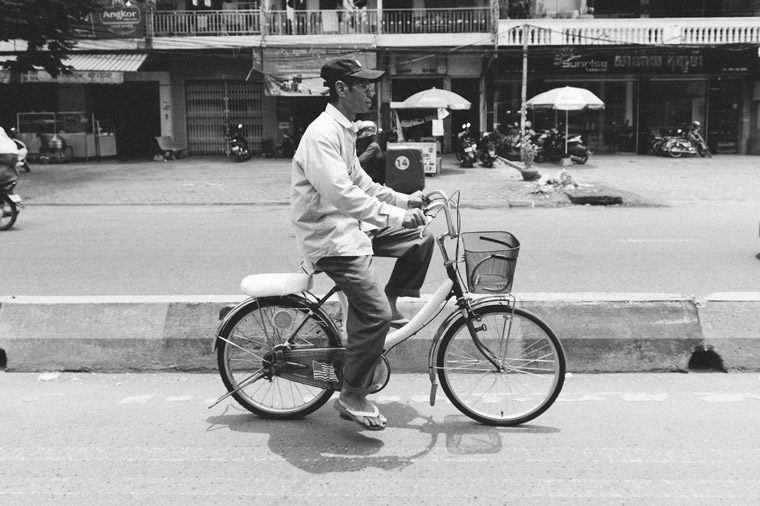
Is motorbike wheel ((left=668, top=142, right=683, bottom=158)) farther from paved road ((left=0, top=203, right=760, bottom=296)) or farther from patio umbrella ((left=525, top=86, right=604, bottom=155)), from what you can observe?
paved road ((left=0, top=203, right=760, bottom=296))

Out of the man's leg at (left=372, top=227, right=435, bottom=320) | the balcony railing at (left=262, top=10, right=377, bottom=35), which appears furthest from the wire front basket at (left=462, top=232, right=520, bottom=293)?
the balcony railing at (left=262, top=10, right=377, bottom=35)

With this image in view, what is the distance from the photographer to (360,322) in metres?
3.71

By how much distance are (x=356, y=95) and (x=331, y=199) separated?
0.54 metres

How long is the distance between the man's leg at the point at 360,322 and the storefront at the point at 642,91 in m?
21.7

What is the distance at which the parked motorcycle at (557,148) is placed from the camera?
853 inches

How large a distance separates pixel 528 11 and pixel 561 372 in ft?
77.3

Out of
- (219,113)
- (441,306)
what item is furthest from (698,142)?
(441,306)

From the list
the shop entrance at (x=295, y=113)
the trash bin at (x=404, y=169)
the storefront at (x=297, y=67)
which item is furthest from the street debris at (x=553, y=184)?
the shop entrance at (x=295, y=113)

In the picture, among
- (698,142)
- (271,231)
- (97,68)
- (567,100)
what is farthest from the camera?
(698,142)

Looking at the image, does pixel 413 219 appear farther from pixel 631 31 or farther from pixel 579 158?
pixel 631 31

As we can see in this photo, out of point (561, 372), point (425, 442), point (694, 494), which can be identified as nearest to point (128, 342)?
point (425, 442)

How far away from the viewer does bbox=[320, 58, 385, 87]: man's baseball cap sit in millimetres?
3604

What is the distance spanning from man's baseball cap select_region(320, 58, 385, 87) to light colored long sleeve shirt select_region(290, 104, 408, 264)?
5.4 inches

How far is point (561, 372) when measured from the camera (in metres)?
3.87
